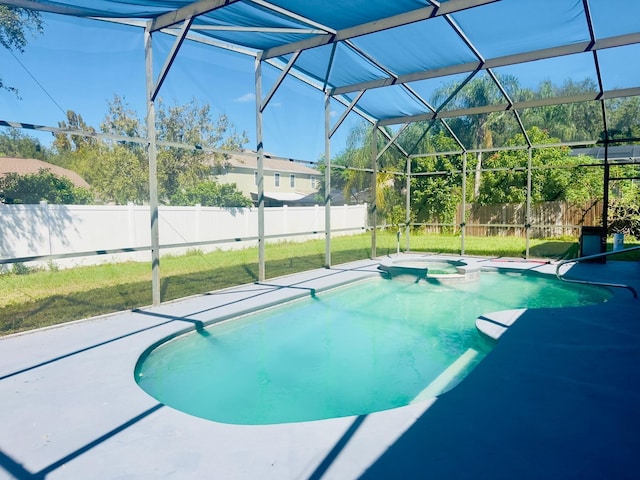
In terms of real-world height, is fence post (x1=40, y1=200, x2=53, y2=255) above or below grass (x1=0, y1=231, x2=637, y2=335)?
above

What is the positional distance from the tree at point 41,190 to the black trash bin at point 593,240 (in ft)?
31.8

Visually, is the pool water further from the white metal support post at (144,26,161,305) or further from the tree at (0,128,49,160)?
the tree at (0,128,49,160)

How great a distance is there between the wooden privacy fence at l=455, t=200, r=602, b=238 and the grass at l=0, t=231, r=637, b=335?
0.81 m

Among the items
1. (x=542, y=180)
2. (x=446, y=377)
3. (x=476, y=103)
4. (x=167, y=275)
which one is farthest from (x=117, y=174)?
(x=542, y=180)

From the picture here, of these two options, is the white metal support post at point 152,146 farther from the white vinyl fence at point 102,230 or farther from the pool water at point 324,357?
the pool water at point 324,357

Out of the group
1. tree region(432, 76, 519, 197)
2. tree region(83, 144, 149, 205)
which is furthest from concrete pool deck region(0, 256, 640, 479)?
tree region(432, 76, 519, 197)

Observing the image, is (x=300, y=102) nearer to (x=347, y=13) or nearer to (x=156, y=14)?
(x=347, y=13)

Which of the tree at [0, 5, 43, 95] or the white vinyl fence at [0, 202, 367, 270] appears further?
the white vinyl fence at [0, 202, 367, 270]

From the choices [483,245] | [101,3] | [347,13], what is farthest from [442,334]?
[483,245]

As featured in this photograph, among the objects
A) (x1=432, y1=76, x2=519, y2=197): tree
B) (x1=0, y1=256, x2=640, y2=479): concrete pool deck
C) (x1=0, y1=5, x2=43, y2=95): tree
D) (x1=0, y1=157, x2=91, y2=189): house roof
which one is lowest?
(x1=0, y1=256, x2=640, y2=479): concrete pool deck

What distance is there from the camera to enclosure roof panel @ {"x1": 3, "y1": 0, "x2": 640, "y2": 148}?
196 inches

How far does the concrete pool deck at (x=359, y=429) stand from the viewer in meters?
2.00

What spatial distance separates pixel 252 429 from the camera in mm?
2424

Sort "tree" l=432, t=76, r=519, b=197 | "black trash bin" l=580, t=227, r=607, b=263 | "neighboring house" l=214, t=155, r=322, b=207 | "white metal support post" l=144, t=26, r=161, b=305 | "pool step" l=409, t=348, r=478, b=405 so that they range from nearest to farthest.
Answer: "pool step" l=409, t=348, r=478, b=405, "white metal support post" l=144, t=26, r=161, b=305, "black trash bin" l=580, t=227, r=607, b=263, "neighboring house" l=214, t=155, r=322, b=207, "tree" l=432, t=76, r=519, b=197
